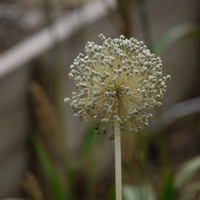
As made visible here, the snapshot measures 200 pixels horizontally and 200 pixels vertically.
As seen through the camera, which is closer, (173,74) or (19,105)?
(19,105)

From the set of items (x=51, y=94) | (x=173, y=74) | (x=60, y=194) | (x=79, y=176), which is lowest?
(x=60, y=194)

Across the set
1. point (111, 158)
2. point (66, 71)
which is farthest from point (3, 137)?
point (111, 158)

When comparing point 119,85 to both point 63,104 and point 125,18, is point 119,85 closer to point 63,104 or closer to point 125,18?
point 125,18

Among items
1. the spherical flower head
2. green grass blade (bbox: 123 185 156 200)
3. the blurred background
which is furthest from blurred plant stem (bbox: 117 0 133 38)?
the spherical flower head

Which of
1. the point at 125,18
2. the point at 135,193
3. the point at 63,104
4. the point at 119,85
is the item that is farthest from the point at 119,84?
the point at 63,104

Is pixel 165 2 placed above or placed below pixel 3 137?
above

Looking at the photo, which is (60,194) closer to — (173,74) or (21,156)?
(21,156)
